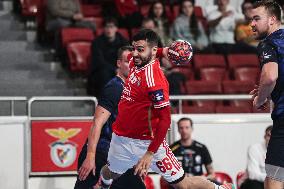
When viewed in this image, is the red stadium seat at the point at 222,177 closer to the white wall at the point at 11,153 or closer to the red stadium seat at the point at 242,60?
the white wall at the point at 11,153

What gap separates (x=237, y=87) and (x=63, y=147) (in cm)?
304

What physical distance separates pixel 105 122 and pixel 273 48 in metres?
2.14

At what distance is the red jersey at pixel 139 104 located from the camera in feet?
22.1

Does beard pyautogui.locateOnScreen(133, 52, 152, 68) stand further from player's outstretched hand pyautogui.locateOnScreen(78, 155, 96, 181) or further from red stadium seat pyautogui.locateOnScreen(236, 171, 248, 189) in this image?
red stadium seat pyautogui.locateOnScreen(236, 171, 248, 189)

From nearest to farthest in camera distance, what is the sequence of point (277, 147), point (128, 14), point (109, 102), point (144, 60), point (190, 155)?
point (277, 147), point (144, 60), point (109, 102), point (190, 155), point (128, 14)

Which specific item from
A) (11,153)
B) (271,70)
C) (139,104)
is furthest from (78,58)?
(271,70)

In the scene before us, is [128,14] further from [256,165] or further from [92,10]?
[256,165]

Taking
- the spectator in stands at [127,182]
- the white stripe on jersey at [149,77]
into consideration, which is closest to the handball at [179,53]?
the white stripe on jersey at [149,77]

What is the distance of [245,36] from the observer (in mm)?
13633

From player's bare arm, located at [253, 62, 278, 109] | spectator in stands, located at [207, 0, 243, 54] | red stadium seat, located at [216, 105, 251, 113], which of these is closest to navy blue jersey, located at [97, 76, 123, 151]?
player's bare arm, located at [253, 62, 278, 109]

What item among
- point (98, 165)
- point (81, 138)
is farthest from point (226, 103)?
point (98, 165)

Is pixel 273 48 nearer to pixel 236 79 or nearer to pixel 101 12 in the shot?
pixel 236 79

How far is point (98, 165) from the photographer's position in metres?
7.72

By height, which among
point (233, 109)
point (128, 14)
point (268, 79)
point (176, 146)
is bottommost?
point (176, 146)
